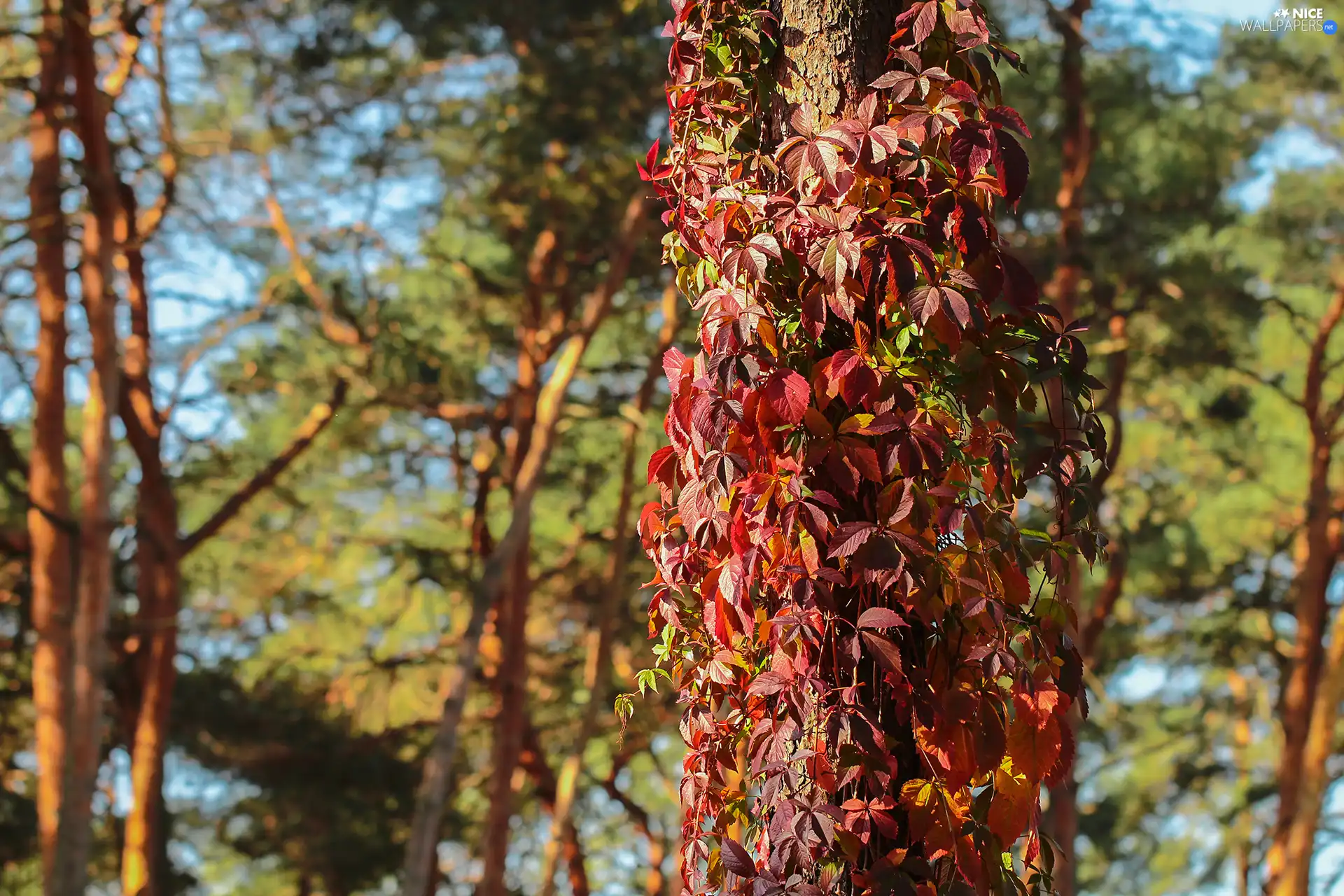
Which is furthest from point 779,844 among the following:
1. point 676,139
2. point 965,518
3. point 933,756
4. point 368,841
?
point 368,841

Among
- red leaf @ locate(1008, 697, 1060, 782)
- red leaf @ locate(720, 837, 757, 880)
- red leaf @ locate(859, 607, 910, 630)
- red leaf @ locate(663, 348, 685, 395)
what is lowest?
red leaf @ locate(720, 837, 757, 880)

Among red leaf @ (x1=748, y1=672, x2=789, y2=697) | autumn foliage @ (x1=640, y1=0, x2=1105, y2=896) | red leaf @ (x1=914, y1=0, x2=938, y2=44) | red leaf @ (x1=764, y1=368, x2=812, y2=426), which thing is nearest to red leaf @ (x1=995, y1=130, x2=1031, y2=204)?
autumn foliage @ (x1=640, y1=0, x2=1105, y2=896)

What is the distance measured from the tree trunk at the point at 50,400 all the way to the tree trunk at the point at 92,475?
598mm

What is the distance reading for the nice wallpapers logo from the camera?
1010 cm

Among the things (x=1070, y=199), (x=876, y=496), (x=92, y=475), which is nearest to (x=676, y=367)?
(x=876, y=496)

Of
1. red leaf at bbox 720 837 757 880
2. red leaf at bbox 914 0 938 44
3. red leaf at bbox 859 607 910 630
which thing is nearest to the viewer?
red leaf at bbox 859 607 910 630

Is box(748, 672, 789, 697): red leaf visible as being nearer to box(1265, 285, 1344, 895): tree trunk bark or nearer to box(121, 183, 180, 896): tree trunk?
box(121, 183, 180, 896): tree trunk

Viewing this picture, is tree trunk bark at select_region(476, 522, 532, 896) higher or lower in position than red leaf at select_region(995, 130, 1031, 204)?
higher

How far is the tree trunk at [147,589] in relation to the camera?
9.71 meters

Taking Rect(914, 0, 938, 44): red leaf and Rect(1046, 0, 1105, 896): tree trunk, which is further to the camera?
Rect(1046, 0, 1105, 896): tree trunk

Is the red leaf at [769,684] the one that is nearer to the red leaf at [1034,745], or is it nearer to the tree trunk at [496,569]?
the red leaf at [1034,745]

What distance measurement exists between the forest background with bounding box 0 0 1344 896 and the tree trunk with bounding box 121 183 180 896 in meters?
0.04

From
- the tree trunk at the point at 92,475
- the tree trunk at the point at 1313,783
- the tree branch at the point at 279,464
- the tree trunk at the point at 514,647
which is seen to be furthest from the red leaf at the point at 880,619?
the tree branch at the point at 279,464

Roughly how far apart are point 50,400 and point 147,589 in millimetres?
3340
